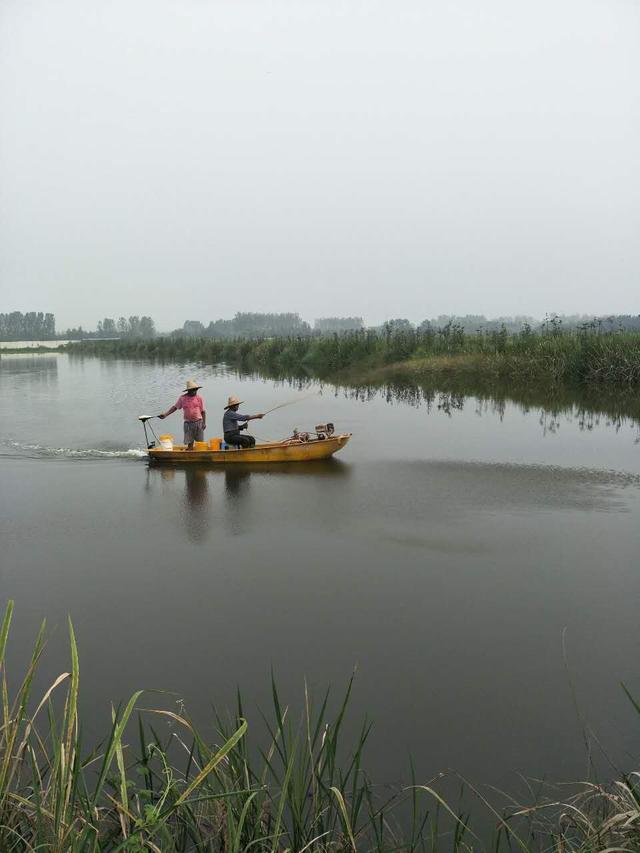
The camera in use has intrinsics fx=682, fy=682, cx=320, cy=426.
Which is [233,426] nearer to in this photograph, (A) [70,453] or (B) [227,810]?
(A) [70,453]

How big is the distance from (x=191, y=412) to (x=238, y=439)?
42.6 inches

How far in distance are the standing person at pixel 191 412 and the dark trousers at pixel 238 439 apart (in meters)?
0.69

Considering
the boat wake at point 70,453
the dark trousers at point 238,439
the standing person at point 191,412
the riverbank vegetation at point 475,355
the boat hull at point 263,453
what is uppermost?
the riverbank vegetation at point 475,355

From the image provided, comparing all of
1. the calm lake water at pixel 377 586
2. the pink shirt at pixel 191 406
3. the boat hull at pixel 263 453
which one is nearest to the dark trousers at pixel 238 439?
the boat hull at pixel 263 453

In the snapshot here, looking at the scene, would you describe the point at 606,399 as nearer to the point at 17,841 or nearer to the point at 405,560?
the point at 405,560

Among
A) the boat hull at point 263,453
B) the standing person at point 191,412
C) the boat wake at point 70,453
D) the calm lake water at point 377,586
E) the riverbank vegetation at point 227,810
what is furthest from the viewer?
the boat wake at point 70,453

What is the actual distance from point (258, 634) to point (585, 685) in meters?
2.39

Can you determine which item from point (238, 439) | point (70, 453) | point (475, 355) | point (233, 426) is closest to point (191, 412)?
point (233, 426)

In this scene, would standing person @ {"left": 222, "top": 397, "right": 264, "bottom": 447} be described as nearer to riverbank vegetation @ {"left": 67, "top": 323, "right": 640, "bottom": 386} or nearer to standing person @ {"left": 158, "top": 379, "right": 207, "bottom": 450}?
standing person @ {"left": 158, "top": 379, "right": 207, "bottom": 450}

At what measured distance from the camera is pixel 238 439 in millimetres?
11656

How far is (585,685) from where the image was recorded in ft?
15.0

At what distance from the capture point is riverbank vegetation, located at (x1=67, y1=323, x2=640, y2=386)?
69.8ft

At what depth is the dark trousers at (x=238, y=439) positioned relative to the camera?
11.7 metres

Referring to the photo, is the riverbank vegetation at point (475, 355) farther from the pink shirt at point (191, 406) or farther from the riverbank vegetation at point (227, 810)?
the riverbank vegetation at point (227, 810)
